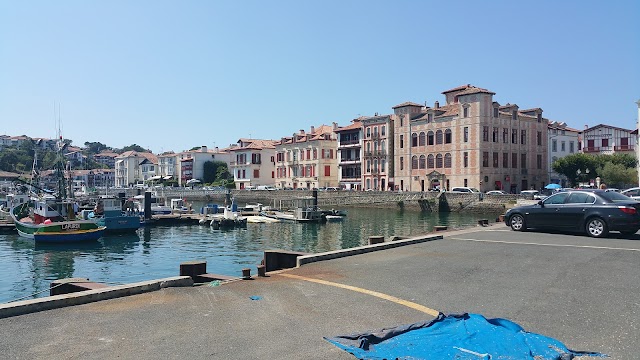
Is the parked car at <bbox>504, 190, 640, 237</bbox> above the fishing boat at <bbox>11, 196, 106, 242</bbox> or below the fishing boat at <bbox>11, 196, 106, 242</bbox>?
above

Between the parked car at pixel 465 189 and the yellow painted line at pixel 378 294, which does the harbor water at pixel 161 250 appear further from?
the parked car at pixel 465 189

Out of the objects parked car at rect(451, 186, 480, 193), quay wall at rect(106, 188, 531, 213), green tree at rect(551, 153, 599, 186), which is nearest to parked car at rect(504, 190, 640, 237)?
quay wall at rect(106, 188, 531, 213)

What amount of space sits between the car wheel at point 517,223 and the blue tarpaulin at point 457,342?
45.5 feet

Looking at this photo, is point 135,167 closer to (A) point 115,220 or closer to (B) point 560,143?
(A) point 115,220

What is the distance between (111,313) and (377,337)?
4309 millimetres

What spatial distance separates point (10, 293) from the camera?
75.0 ft

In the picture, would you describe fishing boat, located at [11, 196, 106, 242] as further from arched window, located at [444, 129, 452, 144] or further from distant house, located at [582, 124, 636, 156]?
distant house, located at [582, 124, 636, 156]

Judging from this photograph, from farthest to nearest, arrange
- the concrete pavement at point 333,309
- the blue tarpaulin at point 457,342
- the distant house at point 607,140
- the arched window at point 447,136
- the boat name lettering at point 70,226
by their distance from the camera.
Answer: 1. the distant house at point 607,140
2. the arched window at point 447,136
3. the boat name lettering at point 70,226
4. the concrete pavement at point 333,309
5. the blue tarpaulin at point 457,342

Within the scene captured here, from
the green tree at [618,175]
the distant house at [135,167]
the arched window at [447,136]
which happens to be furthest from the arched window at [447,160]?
the distant house at [135,167]

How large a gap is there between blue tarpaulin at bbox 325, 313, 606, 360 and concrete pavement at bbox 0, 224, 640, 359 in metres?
0.34

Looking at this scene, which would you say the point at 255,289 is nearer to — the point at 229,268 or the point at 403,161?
the point at 229,268

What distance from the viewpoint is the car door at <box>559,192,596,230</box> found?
1773cm

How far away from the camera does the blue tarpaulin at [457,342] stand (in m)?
5.98

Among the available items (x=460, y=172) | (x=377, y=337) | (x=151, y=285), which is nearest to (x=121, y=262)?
(x=151, y=285)
